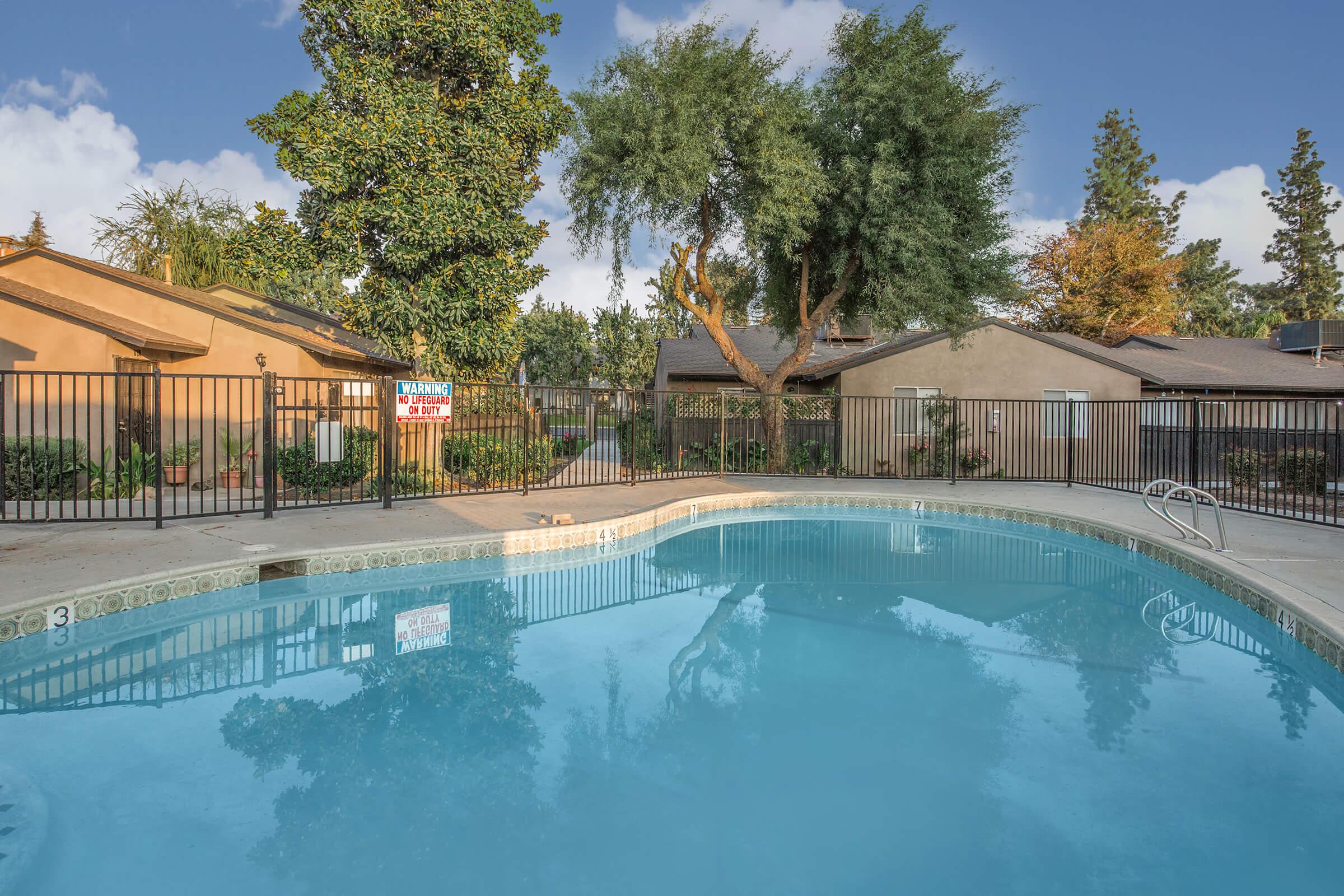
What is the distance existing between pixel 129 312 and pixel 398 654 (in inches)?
473

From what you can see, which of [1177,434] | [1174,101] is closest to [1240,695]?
[1177,434]

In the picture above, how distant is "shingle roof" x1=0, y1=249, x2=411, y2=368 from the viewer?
12828mm

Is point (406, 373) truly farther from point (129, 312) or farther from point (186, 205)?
point (186, 205)

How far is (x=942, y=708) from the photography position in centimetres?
434

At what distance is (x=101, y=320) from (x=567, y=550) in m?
9.33

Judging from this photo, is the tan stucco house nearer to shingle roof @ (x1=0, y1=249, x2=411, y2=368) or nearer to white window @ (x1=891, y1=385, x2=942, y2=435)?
shingle roof @ (x1=0, y1=249, x2=411, y2=368)

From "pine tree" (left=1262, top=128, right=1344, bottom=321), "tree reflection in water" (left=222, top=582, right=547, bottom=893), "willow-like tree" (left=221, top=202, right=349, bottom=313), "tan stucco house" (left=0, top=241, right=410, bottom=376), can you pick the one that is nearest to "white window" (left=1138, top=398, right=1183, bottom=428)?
"tree reflection in water" (left=222, top=582, right=547, bottom=893)

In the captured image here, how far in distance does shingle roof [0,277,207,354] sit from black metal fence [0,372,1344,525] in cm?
76

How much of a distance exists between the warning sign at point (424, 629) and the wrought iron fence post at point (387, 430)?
12.5ft

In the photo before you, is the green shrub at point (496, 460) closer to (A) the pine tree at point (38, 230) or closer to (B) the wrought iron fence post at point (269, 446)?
(B) the wrought iron fence post at point (269, 446)

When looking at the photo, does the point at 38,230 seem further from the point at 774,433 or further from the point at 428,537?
the point at 428,537

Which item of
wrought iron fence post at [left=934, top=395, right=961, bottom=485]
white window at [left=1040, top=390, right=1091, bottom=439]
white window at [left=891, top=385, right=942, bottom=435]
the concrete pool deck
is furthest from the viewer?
white window at [left=891, top=385, right=942, bottom=435]

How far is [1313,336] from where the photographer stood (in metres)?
19.7

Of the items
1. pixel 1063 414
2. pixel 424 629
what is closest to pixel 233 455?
pixel 424 629
